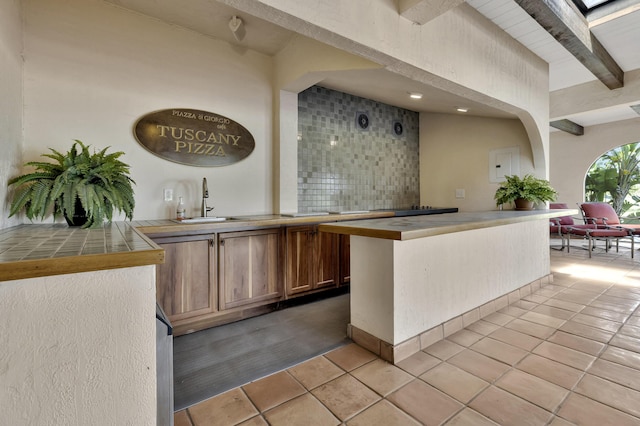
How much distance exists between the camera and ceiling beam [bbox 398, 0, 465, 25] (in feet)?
6.43

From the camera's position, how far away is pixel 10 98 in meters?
1.81

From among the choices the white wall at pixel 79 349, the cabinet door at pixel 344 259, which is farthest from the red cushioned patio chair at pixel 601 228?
the white wall at pixel 79 349

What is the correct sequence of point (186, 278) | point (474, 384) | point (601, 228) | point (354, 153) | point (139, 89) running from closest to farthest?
point (474, 384) → point (186, 278) → point (139, 89) → point (354, 153) → point (601, 228)

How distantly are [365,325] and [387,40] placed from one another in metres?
1.96

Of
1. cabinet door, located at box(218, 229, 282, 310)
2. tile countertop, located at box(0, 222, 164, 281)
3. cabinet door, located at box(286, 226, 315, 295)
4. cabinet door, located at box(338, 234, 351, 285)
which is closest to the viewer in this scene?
tile countertop, located at box(0, 222, 164, 281)

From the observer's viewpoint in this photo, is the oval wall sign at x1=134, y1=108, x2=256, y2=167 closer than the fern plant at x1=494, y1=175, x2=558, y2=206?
Yes

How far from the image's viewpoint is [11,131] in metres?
1.83

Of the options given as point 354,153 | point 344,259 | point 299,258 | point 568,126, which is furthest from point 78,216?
point 568,126

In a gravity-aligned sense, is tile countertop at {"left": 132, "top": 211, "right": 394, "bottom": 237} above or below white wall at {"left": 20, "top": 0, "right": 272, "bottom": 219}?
below

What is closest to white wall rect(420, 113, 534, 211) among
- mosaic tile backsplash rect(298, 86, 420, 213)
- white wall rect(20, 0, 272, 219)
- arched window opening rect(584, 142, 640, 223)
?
mosaic tile backsplash rect(298, 86, 420, 213)

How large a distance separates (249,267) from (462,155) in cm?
357

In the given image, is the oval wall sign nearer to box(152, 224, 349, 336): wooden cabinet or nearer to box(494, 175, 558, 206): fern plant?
box(152, 224, 349, 336): wooden cabinet

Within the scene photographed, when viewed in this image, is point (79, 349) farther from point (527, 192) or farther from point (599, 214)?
point (599, 214)

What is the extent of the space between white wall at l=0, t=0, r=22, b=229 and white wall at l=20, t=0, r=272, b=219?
132 millimetres
